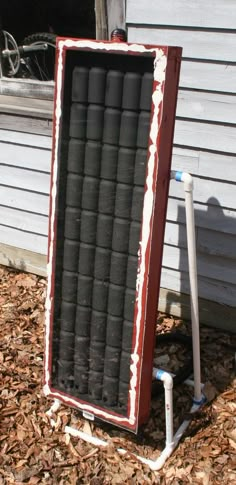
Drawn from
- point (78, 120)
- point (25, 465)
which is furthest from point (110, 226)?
point (25, 465)

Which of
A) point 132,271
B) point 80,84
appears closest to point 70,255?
point 132,271

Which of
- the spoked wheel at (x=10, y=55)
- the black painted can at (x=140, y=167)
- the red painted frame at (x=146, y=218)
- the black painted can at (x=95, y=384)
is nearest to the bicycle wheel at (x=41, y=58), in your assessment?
the spoked wheel at (x=10, y=55)

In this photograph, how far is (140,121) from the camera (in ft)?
8.44

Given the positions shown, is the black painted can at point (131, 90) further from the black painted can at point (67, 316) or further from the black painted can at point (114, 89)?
the black painted can at point (67, 316)

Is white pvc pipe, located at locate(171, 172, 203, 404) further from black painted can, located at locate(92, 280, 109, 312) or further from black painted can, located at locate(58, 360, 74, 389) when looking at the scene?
black painted can, located at locate(58, 360, 74, 389)

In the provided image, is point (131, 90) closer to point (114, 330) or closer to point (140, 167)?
point (140, 167)

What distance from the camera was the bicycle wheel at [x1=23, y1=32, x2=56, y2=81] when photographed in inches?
164

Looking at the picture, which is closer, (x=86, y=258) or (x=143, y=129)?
(x=143, y=129)

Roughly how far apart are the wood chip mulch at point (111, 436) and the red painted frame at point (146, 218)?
0.26 metres

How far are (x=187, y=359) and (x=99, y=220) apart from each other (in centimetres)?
141

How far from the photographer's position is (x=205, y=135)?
3.63 m

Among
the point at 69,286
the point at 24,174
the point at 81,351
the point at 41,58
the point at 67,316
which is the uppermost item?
the point at 41,58

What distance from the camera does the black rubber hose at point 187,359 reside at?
3407 millimetres

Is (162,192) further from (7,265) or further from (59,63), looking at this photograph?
(7,265)
